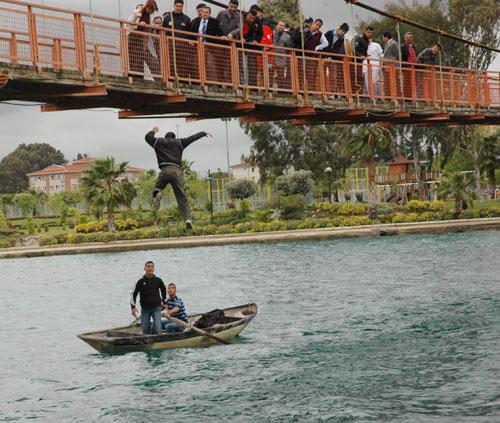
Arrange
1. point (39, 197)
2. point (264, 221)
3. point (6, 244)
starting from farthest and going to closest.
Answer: point (39, 197), point (6, 244), point (264, 221)

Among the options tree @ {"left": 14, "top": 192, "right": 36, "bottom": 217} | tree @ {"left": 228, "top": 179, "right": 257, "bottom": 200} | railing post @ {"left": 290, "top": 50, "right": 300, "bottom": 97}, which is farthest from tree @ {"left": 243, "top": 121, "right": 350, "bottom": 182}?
railing post @ {"left": 290, "top": 50, "right": 300, "bottom": 97}

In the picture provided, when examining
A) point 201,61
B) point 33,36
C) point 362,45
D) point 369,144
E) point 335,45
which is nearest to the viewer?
point 33,36

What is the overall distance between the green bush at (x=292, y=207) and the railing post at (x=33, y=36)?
4877cm

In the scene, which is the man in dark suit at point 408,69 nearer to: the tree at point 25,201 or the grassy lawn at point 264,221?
the grassy lawn at point 264,221

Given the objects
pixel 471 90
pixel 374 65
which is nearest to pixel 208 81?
pixel 374 65

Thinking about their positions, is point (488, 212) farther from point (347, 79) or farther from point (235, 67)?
point (235, 67)

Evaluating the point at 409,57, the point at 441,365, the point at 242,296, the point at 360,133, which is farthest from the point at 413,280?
the point at 360,133

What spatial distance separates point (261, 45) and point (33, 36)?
649cm

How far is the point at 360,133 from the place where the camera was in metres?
62.8

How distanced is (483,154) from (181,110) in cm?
5451

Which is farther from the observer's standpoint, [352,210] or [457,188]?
[352,210]

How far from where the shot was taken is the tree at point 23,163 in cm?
16500

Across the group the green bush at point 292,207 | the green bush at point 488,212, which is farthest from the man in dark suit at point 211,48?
the green bush at point 292,207

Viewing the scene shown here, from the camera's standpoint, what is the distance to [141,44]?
1997cm
